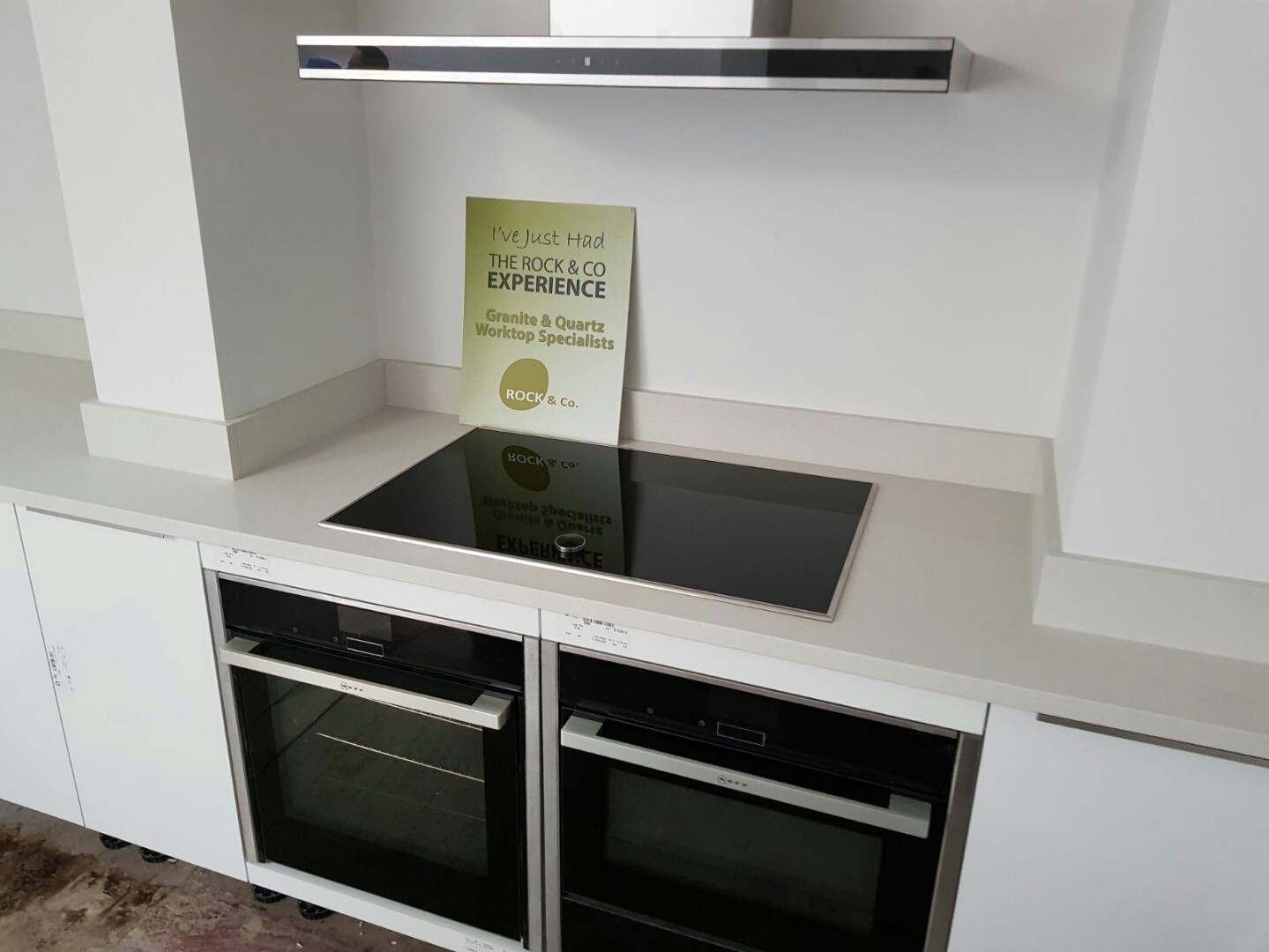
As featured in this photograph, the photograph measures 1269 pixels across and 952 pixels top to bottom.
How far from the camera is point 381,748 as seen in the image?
1571 millimetres

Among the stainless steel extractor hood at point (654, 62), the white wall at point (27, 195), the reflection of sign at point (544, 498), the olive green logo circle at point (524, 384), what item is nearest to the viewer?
the stainless steel extractor hood at point (654, 62)

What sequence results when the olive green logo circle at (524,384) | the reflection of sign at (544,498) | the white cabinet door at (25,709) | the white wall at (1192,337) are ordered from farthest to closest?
1. the olive green logo circle at (524,384)
2. the white cabinet door at (25,709)
3. the reflection of sign at (544,498)
4. the white wall at (1192,337)

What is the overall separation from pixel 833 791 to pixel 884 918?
0.68ft

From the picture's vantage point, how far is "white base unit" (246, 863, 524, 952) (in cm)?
161

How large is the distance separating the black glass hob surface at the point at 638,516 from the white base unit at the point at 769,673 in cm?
7

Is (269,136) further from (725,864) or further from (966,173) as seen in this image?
(725,864)

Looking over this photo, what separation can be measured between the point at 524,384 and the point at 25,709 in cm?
114

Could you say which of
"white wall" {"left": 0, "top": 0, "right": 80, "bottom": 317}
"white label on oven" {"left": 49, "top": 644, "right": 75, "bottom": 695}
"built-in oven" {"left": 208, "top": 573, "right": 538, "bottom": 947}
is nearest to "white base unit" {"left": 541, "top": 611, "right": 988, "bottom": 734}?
"built-in oven" {"left": 208, "top": 573, "right": 538, "bottom": 947}

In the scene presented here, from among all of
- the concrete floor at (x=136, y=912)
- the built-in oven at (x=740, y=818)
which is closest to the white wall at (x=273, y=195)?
the built-in oven at (x=740, y=818)

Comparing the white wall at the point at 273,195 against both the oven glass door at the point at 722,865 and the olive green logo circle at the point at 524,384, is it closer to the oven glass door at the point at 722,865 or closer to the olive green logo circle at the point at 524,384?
the olive green logo circle at the point at 524,384

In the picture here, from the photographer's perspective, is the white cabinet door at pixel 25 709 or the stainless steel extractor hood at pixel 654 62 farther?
the white cabinet door at pixel 25 709

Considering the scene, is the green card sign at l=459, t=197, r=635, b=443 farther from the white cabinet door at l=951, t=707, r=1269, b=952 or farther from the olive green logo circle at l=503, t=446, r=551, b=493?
the white cabinet door at l=951, t=707, r=1269, b=952

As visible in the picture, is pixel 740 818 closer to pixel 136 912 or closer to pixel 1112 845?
pixel 1112 845

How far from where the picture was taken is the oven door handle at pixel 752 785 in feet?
3.94
